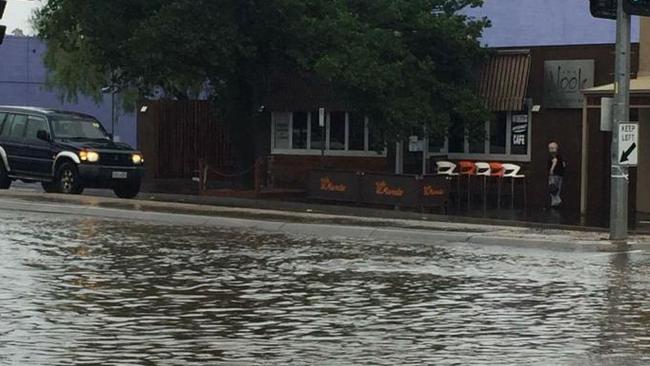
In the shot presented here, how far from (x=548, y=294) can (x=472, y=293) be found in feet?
2.66

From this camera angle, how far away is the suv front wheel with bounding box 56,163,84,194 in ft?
93.6

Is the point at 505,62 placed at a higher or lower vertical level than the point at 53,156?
higher

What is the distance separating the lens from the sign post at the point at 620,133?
20375mm

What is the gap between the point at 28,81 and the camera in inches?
2739

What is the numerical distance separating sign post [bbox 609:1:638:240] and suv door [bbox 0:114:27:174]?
47.6 feet

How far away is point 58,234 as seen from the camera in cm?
1994

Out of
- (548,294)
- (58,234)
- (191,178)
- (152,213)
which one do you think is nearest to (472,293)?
(548,294)

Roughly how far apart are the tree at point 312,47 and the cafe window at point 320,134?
4137 mm

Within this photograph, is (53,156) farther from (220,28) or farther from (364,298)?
(364,298)

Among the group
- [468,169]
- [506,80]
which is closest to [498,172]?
[468,169]

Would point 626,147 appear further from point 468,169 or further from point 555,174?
point 468,169

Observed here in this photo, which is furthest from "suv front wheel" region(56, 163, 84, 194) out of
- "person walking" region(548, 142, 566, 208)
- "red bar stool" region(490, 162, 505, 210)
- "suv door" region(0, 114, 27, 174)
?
"person walking" region(548, 142, 566, 208)

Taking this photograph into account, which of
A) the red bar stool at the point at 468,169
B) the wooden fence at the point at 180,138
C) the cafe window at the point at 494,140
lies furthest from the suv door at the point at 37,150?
the wooden fence at the point at 180,138

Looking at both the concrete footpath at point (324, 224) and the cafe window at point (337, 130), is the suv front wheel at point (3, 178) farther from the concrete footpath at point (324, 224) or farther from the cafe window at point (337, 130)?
the cafe window at point (337, 130)
